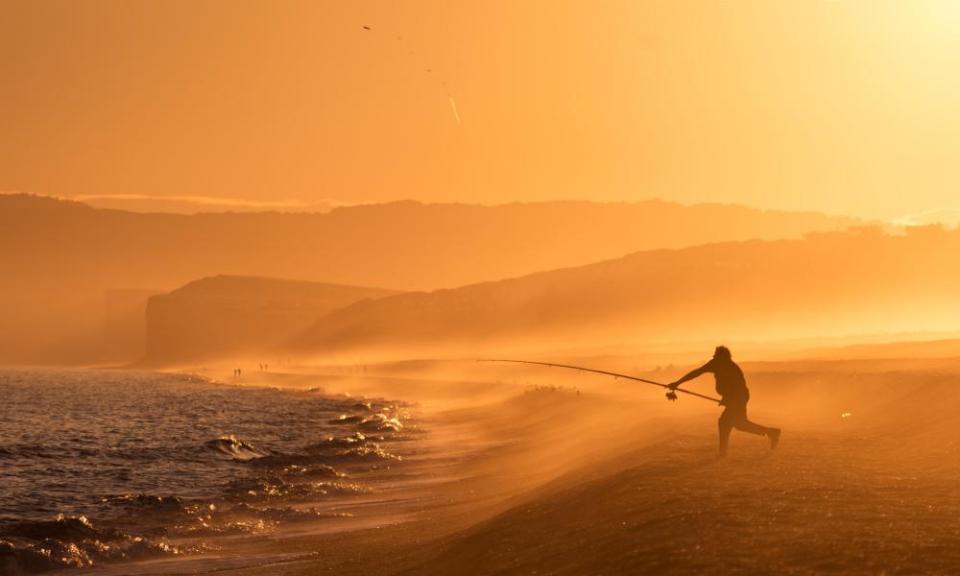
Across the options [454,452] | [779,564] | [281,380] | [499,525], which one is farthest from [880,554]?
[281,380]

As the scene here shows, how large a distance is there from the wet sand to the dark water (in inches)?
87.4

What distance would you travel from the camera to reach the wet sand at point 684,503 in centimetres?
1509

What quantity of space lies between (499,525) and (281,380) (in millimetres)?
123006

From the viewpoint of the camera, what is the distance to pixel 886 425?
96.8ft

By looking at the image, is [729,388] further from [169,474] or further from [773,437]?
[169,474]

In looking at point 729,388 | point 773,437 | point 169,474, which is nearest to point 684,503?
point 729,388

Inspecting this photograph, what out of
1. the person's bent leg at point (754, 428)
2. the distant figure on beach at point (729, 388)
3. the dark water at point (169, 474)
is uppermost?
the distant figure on beach at point (729, 388)

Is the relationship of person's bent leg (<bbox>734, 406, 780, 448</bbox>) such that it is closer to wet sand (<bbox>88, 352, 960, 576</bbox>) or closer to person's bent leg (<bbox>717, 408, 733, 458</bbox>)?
person's bent leg (<bbox>717, 408, 733, 458</bbox>)

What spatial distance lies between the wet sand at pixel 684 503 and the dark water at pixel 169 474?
2220 millimetres

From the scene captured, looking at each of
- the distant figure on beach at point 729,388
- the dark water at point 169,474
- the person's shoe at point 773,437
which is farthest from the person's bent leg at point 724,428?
the dark water at point 169,474

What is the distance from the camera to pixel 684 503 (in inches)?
717

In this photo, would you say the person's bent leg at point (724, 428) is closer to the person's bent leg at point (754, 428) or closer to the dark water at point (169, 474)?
the person's bent leg at point (754, 428)

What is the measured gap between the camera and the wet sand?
49.5 ft

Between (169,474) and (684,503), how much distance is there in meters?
24.3
